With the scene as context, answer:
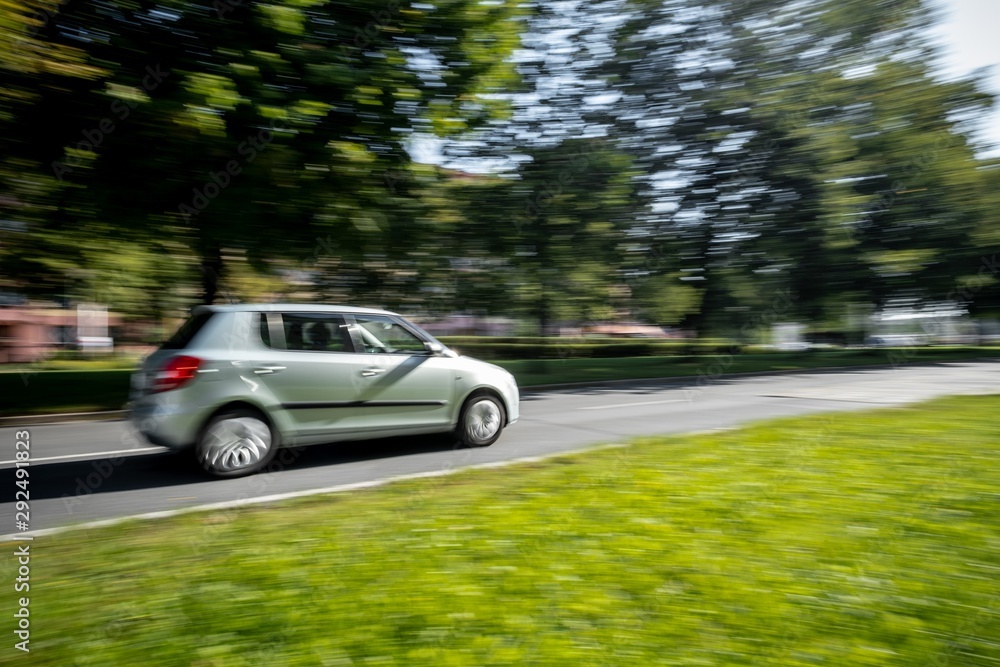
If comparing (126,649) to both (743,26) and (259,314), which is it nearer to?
(259,314)

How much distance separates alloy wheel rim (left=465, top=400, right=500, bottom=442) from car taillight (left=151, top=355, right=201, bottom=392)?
326 centimetres

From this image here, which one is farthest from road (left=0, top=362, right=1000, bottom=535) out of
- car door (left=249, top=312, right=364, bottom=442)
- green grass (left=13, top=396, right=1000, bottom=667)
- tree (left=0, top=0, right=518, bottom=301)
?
tree (left=0, top=0, right=518, bottom=301)

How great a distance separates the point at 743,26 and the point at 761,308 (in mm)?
10760

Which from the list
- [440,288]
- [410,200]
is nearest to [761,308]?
[440,288]

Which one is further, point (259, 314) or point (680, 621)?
point (259, 314)

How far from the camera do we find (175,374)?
6.05 meters

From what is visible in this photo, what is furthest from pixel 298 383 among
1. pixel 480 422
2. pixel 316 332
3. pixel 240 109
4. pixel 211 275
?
pixel 211 275

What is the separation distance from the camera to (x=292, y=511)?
202 inches

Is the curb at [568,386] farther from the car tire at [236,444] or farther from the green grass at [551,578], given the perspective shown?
the green grass at [551,578]

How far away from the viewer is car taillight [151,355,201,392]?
604 cm

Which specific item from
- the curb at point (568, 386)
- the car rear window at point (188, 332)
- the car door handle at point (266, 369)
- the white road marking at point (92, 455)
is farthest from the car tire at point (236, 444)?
the white road marking at point (92, 455)

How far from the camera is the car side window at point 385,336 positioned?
23.8 feet

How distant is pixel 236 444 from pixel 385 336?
2.00 meters

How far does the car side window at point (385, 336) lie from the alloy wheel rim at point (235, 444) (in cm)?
145
